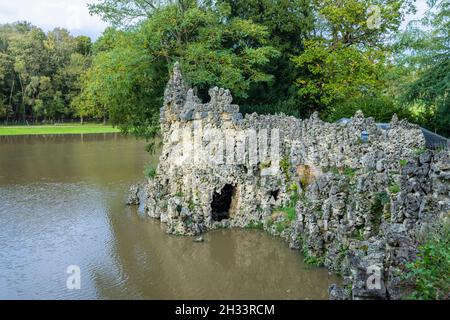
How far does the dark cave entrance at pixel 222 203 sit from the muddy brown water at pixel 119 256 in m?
1.98

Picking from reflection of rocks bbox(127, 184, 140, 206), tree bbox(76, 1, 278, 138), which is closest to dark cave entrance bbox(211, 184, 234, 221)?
reflection of rocks bbox(127, 184, 140, 206)

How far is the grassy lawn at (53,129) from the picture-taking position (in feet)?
223

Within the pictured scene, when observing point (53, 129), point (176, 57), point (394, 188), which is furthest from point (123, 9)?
point (53, 129)

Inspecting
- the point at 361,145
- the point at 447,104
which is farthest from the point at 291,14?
the point at 361,145

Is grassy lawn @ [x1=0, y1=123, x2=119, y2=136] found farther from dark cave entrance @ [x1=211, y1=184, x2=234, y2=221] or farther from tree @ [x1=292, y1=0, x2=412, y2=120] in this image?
dark cave entrance @ [x1=211, y1=184, x2=234, y2=221]

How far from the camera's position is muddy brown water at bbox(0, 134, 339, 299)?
605 inches

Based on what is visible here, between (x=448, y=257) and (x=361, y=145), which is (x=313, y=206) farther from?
(x=448, y=257)

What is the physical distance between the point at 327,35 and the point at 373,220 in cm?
2322

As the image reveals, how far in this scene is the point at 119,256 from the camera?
18.8 m

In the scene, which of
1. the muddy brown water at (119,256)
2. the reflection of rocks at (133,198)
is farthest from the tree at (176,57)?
the muddy brown water at (119,256)

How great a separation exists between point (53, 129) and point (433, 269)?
71931mm

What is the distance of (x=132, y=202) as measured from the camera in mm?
27406

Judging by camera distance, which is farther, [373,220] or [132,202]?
[132,202]

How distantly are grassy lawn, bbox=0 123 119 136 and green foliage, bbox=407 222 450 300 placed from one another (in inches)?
2605
